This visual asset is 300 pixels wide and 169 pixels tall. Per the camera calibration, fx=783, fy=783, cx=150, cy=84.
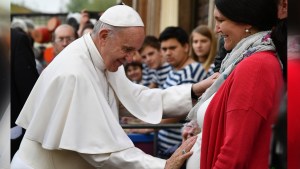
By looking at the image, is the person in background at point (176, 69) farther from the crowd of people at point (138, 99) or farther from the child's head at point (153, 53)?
the child's head at point (153, 53)

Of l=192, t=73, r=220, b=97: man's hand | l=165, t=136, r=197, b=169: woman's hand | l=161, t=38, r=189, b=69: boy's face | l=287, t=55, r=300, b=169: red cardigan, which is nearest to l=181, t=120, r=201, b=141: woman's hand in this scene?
l=165, t=136, r=197, b=169: woman's hand

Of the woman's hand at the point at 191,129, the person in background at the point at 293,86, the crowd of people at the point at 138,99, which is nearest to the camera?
the person in background at the point at 293,86

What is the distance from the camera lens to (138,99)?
4898 mm

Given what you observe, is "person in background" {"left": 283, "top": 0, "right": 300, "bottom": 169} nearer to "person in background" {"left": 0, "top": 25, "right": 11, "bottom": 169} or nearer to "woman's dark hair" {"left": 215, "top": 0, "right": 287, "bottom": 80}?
"woman's dark hair" {"left": 215, "top": 0, "right": 287, "bottom": 80}

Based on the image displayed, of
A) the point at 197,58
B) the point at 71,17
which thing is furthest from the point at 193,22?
the point at 197,58

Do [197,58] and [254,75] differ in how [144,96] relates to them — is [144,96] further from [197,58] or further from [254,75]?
[197,58]

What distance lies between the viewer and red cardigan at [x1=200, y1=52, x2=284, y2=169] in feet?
11.3

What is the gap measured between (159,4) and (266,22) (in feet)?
25.5

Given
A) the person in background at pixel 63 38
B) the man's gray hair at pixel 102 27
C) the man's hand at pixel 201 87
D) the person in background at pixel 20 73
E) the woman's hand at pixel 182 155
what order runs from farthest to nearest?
the person in background at pixel 63 38 < the person in background at pixel 20 73 < the man's hand at pixel 201 87 < the man's gray hair at pixel 102 27 < the woman's hand at pixel 182 155

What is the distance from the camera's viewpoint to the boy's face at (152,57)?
8781mm

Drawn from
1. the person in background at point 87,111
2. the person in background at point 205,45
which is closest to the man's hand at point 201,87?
A: the person in background at point 87,111

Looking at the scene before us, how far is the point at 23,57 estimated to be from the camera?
5977mm

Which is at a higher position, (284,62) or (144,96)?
(284,62)

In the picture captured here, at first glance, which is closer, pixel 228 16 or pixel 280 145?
pixel 280 145
